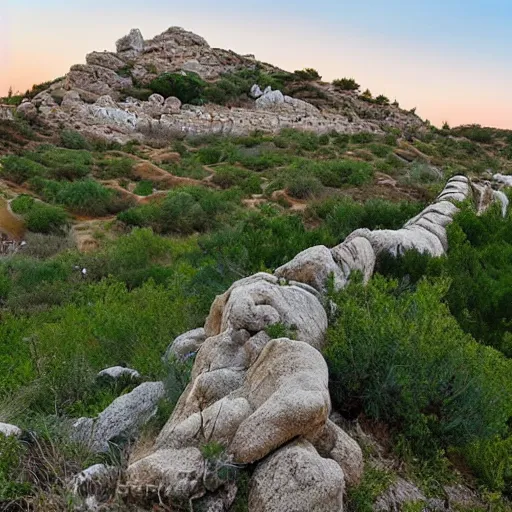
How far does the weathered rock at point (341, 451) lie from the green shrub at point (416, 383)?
70cm

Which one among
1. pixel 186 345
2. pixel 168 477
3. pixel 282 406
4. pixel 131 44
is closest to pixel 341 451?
pixel 282 406

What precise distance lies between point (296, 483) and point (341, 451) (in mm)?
511

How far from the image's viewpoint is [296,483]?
2.54 m

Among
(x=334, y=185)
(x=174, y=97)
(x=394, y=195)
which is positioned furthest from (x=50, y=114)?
(x=394, y=195)

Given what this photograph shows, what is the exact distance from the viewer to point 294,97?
44.7m

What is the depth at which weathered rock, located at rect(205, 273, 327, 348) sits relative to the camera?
4.00 metres

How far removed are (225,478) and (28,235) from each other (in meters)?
11.7

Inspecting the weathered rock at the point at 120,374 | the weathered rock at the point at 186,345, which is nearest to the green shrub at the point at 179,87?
the weathered rock at the point at 120,374

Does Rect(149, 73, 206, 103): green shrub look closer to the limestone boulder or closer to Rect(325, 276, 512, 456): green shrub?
Rect(325, 276, 512, 456): green shrub

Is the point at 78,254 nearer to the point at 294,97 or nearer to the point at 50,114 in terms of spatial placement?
the point at 50,114

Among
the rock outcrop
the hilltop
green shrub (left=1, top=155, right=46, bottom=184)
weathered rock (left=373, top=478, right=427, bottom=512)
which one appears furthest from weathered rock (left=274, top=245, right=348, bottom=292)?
green shrub (left=1, top=155, right=46, bottom=184)

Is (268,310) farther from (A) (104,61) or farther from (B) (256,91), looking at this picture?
(A) (104,61)

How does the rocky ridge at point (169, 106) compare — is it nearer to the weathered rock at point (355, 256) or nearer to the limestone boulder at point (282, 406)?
the weathered rock at point (355, 256)

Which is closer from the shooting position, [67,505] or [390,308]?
[67,505]
